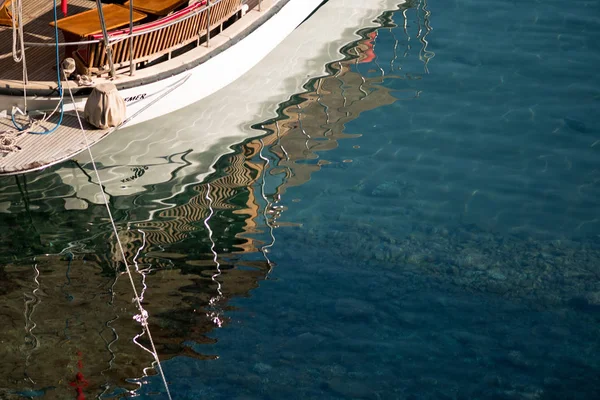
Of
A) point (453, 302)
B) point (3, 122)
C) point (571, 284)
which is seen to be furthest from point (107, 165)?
point (571, 284)

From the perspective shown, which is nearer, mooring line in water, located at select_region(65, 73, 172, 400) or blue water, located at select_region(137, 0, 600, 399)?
mooring line in water, located at select_region(65, 73, 172, 400)

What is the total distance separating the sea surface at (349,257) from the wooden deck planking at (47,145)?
41.5 inches

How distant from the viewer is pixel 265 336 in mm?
12828

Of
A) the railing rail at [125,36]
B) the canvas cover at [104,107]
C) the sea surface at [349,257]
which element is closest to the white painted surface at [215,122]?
the sea surface at [349,257]

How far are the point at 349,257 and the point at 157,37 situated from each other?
18.4 feet

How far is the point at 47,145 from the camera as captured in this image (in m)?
15.0

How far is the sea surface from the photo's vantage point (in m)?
12.3

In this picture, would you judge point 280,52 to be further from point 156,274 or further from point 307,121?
point 156,274

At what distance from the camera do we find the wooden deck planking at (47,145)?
1438 centimetres

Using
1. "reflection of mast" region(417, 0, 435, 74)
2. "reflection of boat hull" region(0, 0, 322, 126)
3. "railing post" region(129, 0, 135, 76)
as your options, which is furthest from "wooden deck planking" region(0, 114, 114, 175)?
"reflection of mast" region(417, 0, 435, 74)

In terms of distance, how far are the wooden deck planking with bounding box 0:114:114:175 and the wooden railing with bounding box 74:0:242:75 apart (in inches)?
45.9

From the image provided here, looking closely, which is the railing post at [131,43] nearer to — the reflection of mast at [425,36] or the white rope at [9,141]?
the white rope at [9,141]

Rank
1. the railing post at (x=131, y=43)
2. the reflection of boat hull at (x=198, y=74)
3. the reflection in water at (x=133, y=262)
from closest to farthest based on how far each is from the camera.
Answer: the reflection in water at (x=133, y=262), the railing post at (x=131, y=43), the reflection of boat hull at (x=198, y=74)

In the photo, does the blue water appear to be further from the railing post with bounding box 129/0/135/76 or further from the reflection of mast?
the railing post with bounding box 129/0/135/76
